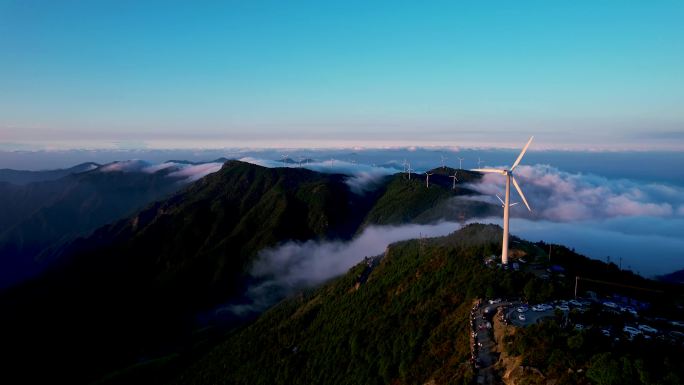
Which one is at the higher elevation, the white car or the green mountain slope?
the white car

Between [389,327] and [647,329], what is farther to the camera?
[389,327]

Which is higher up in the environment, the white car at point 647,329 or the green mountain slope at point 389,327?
the white car at point 647,329

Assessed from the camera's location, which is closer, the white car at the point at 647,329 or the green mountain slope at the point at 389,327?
the white car at the point at 647,329

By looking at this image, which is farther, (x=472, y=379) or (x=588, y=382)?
(x=472, y=379)

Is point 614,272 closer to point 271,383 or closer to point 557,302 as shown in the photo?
point 557,302

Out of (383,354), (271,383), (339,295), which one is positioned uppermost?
(383,354)

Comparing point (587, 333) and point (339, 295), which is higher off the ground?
point (587, 333)

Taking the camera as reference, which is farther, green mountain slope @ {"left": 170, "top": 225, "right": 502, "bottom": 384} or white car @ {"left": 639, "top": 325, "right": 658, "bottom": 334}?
green mountain slope @ {"left": 170, "top": 225, "right": 502, "bottom": 384}

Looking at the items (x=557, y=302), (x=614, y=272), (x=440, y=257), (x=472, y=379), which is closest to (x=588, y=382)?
(x=472, y=379)

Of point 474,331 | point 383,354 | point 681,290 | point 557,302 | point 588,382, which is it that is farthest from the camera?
point 681,290

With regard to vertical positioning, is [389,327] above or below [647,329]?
below

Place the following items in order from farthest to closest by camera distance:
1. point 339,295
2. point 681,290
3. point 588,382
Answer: point 339,295, point 681,290, point 588,382
